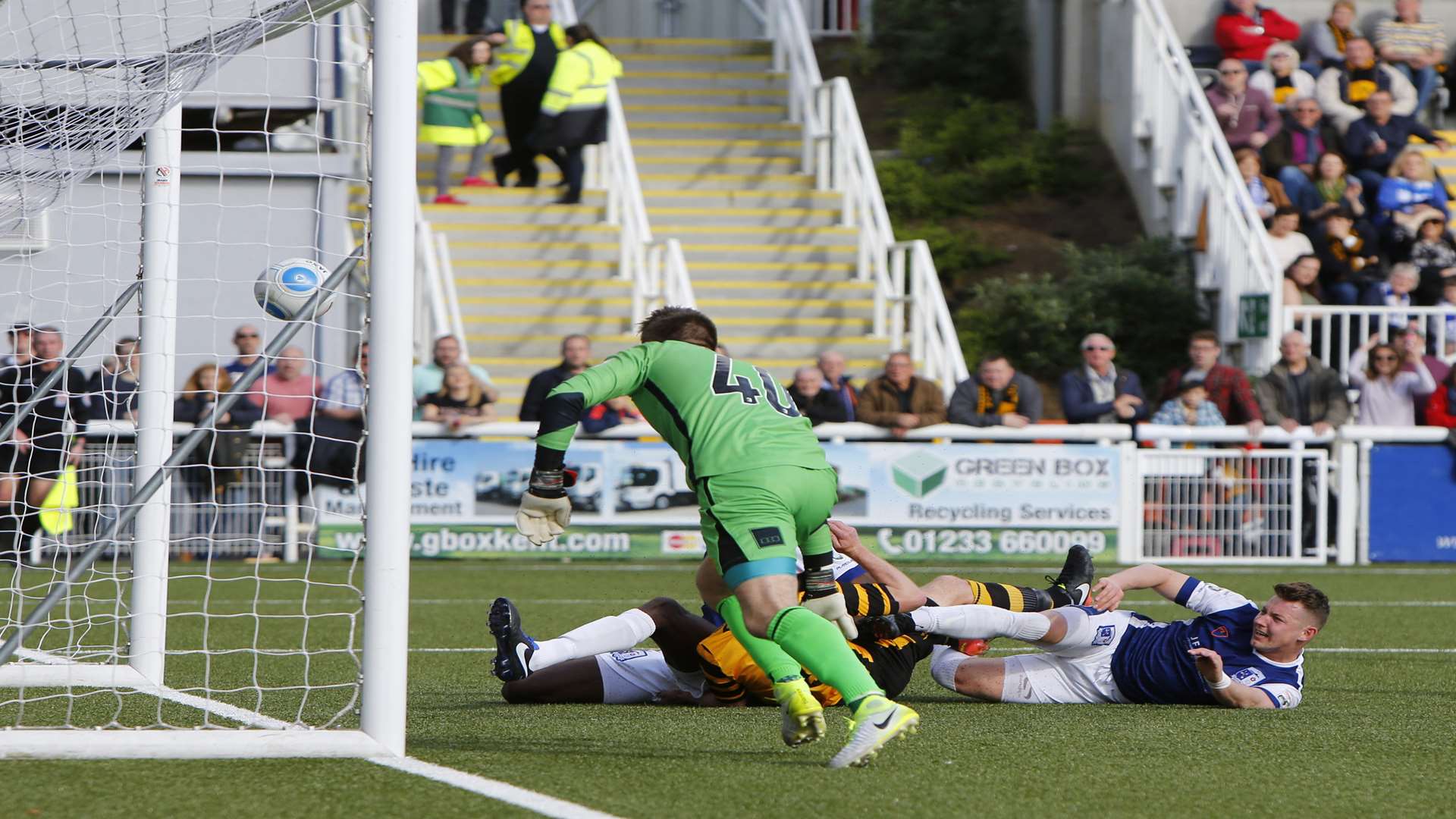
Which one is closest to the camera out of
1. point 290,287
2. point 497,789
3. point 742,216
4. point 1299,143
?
point 497,789

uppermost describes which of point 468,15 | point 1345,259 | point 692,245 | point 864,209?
point 468,15

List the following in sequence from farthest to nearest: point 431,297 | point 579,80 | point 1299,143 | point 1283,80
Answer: point 1283,80 → point 1299,143 → point 579,80 → point 431,297

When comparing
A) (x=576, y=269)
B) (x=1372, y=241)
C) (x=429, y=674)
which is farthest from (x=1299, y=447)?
(x=429, y=674)

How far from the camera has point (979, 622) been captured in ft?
22.7

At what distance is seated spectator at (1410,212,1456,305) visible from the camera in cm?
1762

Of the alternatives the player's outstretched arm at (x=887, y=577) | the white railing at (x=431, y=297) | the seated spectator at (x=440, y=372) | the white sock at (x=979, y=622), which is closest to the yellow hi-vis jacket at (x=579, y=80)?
the white railing at (x=431, y=297)

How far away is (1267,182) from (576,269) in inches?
282

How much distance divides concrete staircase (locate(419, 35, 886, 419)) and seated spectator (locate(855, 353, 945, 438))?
10.3 feet

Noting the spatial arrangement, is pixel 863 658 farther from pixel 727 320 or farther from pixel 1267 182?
pixel 1267 182

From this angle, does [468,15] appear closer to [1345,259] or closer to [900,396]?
[900,396]

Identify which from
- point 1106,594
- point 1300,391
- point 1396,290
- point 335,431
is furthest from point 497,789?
point 1396,290

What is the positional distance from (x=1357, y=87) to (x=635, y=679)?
16.1 meters

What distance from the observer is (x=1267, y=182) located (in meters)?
18.9

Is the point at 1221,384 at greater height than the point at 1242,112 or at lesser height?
lesser
